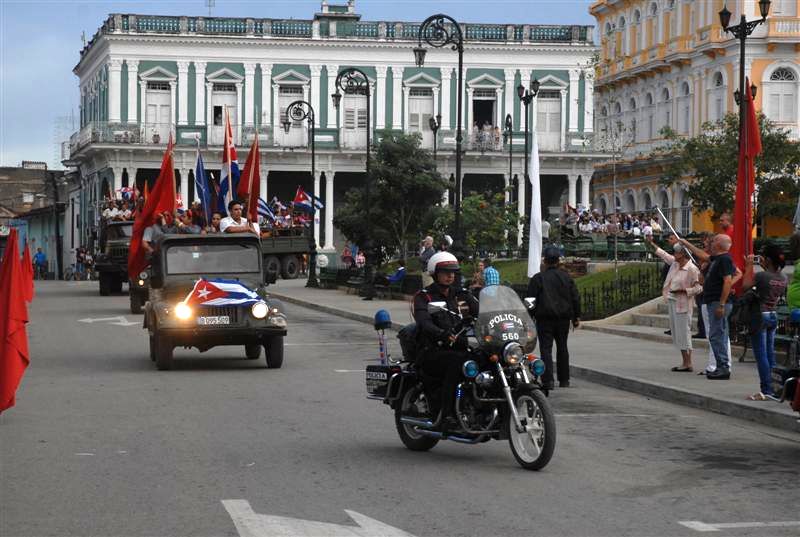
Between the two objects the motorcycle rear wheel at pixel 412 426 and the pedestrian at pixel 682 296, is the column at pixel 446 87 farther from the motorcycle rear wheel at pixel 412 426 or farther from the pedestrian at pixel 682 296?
the motorcycle rear wheel at pixel 412 426

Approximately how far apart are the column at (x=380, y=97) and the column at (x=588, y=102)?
1021 centimetres

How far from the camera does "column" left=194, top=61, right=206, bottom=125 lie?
68125mm

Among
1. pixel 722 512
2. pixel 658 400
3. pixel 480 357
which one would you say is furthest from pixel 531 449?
pixel 658 400

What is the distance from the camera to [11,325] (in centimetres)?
1285

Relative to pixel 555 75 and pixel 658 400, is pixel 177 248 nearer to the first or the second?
pixel 658 400

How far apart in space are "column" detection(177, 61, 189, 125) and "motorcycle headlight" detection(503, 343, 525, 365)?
59056mm

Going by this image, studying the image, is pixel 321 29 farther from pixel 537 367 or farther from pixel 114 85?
pixel 537 367

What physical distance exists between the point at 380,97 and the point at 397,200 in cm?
2404

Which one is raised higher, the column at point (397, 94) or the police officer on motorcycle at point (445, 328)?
the column at point (397, 94)

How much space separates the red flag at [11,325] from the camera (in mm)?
12586

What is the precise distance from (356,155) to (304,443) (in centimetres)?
5787

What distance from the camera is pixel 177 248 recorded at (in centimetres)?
2003

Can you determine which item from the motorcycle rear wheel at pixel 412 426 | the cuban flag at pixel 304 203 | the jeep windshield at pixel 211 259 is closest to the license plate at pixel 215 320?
the jeep windshield at pixel 211 259

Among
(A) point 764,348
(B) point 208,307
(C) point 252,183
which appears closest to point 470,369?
(A) point 764,348
